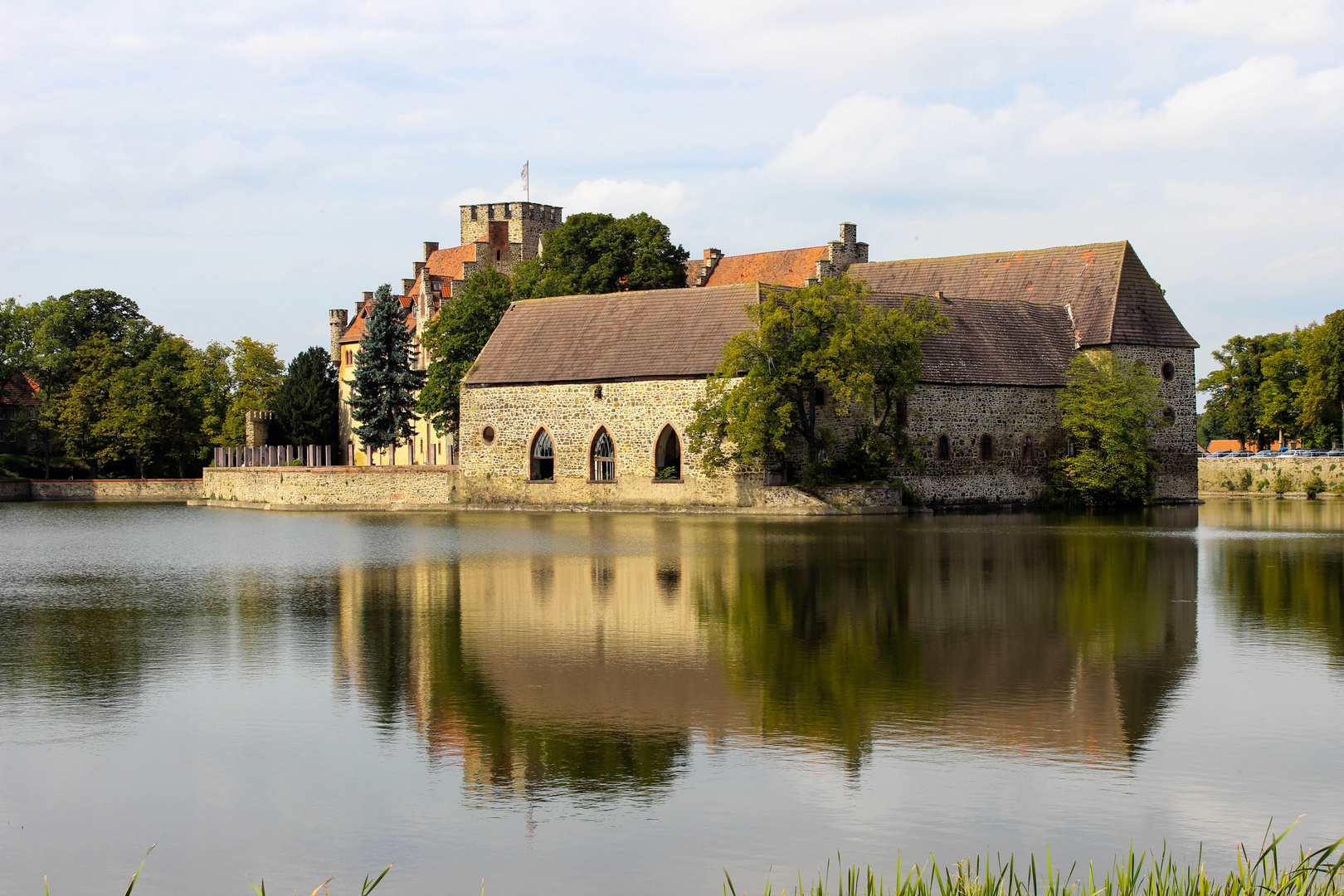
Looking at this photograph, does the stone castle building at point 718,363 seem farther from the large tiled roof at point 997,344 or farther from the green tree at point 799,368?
the green tree at point 799,368

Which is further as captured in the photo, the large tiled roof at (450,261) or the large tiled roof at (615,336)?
the large tiled roof at (450,261)

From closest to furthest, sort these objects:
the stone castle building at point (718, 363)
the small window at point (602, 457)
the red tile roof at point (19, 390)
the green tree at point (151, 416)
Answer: the stone castle building at point (718, 363) → the small window at point (602, 457) → the green tree at point (151, 416) → the red tile roof at point (19, 390)

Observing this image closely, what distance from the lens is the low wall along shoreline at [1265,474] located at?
189ft

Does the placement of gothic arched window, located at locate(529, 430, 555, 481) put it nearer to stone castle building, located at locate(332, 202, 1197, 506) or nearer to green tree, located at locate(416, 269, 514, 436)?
stone castle building, located at locate(332, 202, 1197, 506)

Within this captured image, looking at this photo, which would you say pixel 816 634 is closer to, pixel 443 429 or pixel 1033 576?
pixel 1033 576

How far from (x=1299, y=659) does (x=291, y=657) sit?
1000 cm

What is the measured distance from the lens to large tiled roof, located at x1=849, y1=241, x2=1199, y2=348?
49.4 meters

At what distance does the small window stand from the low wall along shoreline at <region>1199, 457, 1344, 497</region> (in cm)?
3060

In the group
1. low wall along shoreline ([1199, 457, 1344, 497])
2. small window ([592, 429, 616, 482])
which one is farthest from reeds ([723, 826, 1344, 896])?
low wall along shoreline ([1199, 457, 1344, 497])

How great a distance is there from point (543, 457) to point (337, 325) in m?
37.6

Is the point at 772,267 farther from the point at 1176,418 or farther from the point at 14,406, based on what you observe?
the point at 14,406

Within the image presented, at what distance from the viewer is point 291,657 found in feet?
45.8

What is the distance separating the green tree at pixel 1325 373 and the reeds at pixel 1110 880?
64398mm

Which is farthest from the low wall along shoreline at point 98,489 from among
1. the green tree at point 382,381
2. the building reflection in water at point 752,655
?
the building reflection in water at point 752,655
